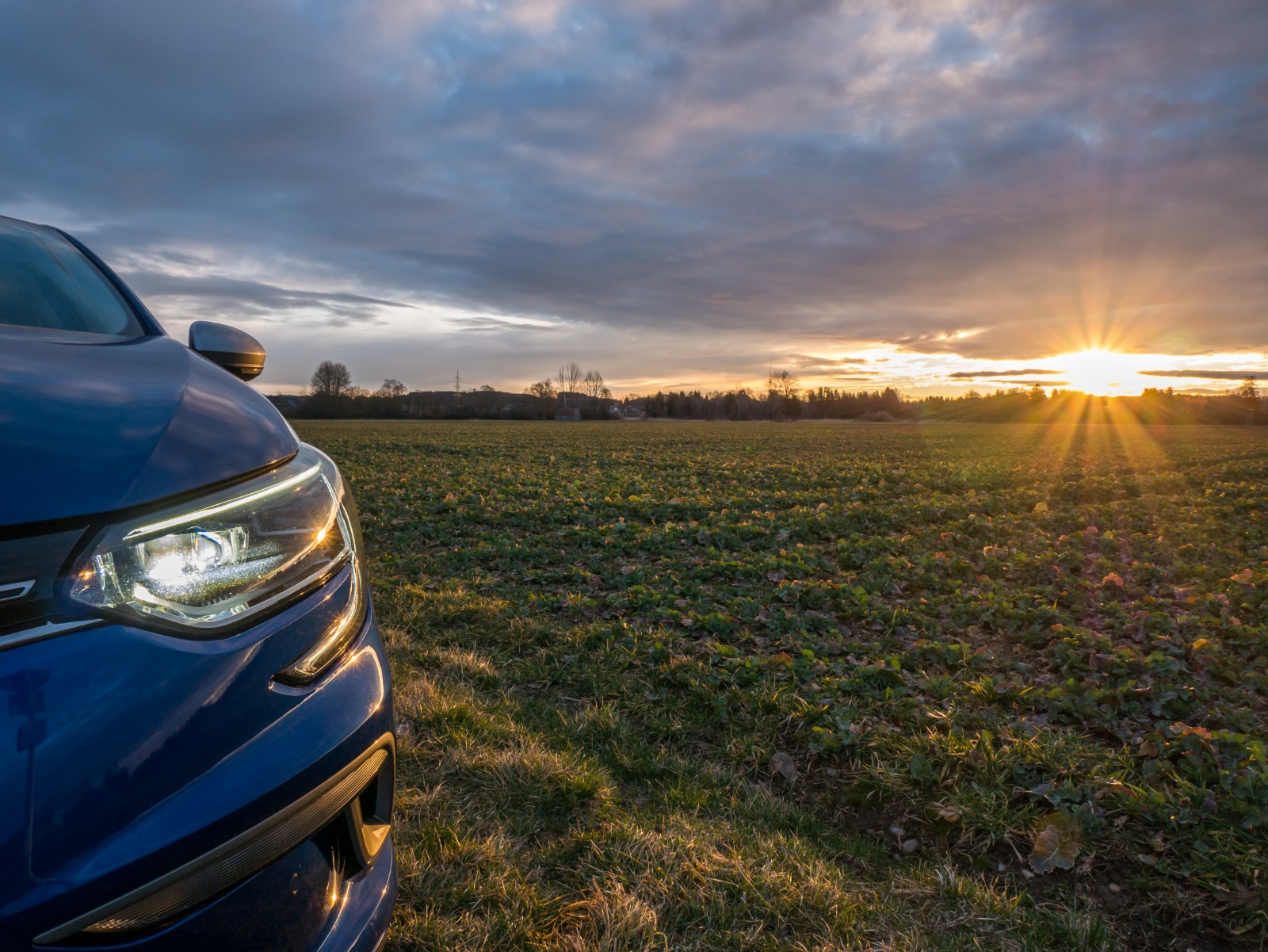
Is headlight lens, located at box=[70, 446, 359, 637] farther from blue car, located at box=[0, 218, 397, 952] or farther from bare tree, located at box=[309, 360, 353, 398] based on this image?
bare tree, located at box=[309, 360, 353, 398]

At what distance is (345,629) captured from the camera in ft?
4.69

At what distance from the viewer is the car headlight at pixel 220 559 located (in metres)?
1.09

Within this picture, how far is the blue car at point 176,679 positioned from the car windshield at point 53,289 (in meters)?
0.66

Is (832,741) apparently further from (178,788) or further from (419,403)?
(419,403)

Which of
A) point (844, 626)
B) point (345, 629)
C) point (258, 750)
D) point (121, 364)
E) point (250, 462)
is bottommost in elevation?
point (844, 626)

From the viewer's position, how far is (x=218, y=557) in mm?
1231

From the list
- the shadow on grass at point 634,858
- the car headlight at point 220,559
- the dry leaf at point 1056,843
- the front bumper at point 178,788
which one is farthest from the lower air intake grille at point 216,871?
the dry leaf at point 1056,843

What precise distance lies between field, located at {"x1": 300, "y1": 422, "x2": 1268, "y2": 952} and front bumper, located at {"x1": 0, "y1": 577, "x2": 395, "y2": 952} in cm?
113

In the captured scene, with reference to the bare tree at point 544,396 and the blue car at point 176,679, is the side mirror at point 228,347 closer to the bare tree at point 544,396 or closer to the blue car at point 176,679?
the blue car at point 176,679

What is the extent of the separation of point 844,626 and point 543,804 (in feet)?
10.9

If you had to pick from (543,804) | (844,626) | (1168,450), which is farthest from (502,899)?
(1168,450)

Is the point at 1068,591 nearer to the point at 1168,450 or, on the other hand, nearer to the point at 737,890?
the point at 737,890

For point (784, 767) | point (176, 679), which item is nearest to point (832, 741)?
point (784, 767)

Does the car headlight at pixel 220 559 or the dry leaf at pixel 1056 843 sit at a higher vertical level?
the car headlight at pixel 220 559
